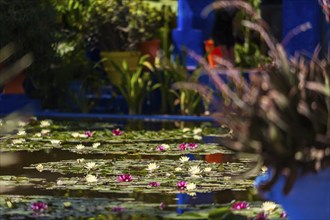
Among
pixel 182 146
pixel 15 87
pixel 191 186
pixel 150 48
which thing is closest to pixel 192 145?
pixel 182 146

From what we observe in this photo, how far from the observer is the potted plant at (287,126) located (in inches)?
190

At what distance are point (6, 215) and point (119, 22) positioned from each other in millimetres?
11562

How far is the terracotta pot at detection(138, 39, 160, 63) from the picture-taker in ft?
58.6

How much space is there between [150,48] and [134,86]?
197cm

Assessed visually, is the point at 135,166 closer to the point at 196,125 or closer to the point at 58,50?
the point at 196,125

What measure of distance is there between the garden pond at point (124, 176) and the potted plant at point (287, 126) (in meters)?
0.19

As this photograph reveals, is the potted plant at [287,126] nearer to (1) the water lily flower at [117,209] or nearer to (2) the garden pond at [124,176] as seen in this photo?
(2) the garden pond at [124,176]

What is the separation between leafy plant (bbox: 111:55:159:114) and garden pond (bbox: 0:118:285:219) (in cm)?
305

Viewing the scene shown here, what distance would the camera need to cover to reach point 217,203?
22.1 ft

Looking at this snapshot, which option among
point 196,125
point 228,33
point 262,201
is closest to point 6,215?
point 262,201

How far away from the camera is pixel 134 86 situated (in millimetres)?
16141

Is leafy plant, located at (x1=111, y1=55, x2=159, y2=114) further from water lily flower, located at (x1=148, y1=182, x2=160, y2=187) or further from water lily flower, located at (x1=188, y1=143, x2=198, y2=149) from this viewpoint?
water lily flower, located at (x1=148, y1=182, x2=160, y2=187)

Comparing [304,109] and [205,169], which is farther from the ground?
[304,109]

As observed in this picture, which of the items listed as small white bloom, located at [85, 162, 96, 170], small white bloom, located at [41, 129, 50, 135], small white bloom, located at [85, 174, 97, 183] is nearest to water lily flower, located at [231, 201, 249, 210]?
small white bloom, located at [85, 174, 97, 183]
